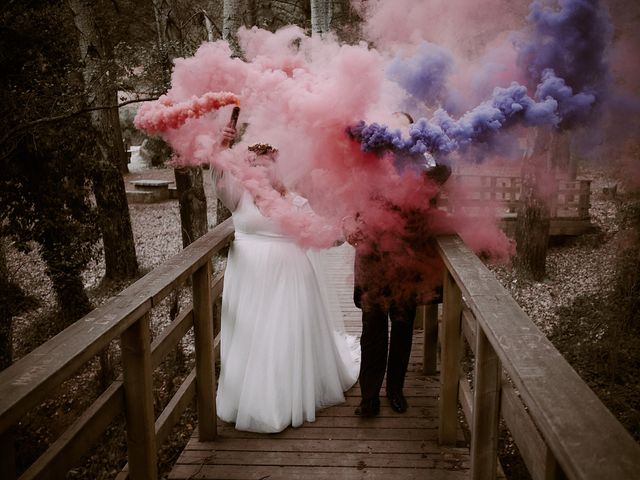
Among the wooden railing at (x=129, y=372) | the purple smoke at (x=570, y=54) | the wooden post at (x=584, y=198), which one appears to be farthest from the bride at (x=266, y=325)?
the wooden post at (x=584, y=198)

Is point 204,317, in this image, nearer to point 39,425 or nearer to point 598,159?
point 598,159

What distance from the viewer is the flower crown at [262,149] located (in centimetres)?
363

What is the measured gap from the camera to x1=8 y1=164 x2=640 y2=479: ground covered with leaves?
5.89 meters

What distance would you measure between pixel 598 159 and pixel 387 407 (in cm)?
224

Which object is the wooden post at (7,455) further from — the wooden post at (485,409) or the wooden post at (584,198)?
the wooden post at (584,198)

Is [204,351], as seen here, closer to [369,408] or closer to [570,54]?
[369,408]

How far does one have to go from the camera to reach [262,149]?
143 inches

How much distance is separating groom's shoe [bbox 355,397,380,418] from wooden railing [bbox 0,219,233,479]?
3.39ft

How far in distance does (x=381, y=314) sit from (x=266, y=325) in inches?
31.4

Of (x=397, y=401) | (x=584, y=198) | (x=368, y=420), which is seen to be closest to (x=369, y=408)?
(x=368, y=420)

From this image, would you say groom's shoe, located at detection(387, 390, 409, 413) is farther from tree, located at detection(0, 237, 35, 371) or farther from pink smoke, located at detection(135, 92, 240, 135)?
tree, located at detection(0, 237, 35, 371)

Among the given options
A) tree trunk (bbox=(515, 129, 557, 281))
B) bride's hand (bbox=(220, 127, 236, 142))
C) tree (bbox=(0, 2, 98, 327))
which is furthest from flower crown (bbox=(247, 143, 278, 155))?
tree trunk (bbox=(515, 129, 557, 281))

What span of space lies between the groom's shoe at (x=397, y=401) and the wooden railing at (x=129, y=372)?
1281 millimetres

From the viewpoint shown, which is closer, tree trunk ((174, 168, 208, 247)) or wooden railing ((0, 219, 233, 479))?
wooden railing ((0, 219, 233, 479))
